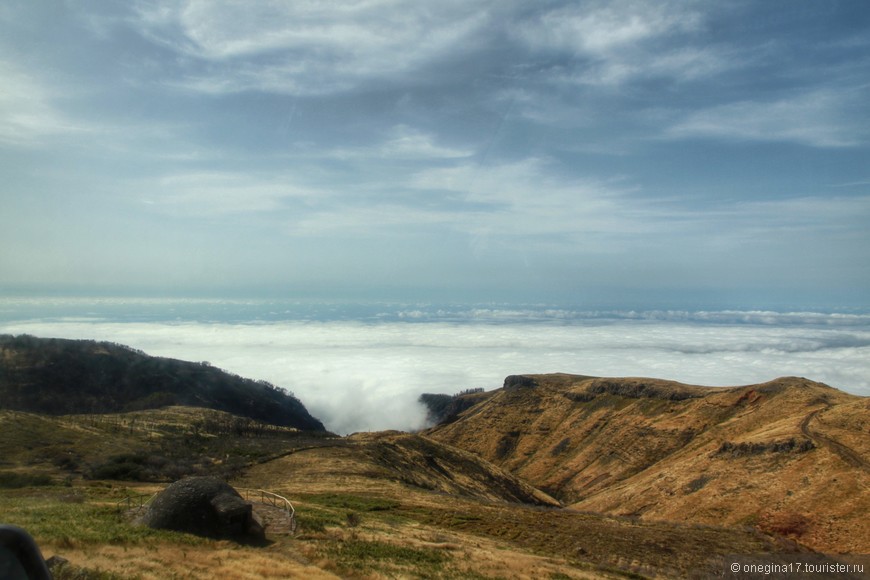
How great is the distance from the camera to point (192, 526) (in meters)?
21.5

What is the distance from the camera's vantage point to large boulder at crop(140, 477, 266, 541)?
70.7ft

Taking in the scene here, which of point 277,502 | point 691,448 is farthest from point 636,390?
point 277,502

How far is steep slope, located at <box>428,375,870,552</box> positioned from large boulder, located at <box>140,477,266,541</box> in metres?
44.4

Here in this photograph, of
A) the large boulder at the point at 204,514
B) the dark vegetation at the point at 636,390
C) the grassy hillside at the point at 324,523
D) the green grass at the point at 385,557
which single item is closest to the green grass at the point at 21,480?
the grassy hillside at the point at 324,523

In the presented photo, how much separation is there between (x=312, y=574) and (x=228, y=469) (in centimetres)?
3689

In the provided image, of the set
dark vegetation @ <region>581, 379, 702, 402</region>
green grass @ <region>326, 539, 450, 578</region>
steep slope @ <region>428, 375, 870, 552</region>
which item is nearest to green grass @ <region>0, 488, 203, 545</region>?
green grass @ <region>326, 539, 450, 578</region>

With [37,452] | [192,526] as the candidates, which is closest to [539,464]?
[37,452]

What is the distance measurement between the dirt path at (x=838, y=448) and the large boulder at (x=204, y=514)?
189ft

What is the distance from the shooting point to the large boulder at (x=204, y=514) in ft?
70.7

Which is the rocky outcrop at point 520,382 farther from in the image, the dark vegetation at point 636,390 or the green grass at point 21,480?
the green grass at point 21,480

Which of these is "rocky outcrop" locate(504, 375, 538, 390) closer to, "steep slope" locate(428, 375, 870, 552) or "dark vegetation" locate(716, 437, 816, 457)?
"steep slope" locate(428, 375, 870, 552)

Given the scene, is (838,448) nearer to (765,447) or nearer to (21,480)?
(765,447)

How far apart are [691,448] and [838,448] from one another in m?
26.9

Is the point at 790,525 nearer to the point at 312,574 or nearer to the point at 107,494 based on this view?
the point at 312,574
